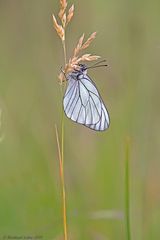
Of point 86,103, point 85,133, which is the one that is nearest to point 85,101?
point 86,103

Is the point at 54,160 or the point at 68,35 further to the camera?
the point at 68,35

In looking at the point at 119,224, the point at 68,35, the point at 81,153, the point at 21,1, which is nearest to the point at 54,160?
the point at 81,153

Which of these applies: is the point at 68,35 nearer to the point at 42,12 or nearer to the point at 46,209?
the point at 42,12

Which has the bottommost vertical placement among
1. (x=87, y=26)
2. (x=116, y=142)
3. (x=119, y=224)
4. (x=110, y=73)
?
(x=119, y=224)

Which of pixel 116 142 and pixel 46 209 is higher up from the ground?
pixel 116 142

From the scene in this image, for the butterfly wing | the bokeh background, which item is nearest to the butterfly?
the butterfly wing

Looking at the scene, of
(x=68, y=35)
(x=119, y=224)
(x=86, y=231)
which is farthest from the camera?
(x=68, y=35)

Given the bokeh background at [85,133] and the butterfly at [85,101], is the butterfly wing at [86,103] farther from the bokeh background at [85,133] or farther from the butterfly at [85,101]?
the bokeh background at [85,133]
